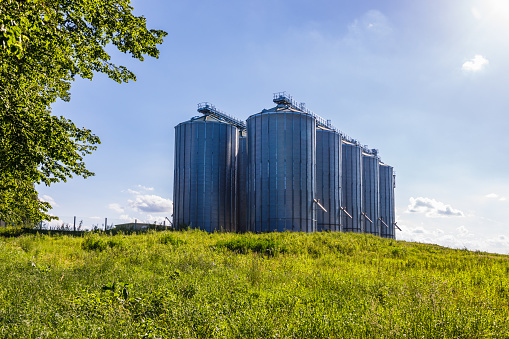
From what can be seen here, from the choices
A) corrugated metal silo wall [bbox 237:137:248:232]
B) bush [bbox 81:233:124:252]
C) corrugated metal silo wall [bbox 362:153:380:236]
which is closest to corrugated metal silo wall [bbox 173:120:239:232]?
corrugated metal silo wall [bbox 237:137:248:232]

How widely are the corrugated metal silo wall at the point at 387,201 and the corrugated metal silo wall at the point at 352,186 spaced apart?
10.7 meters

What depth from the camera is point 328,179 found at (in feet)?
142

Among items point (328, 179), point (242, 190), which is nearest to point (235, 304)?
point (242, 190)

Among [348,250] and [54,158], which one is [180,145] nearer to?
[348,250]

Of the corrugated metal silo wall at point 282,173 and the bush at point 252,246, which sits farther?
the corrugated metal silo wall at point 282,173

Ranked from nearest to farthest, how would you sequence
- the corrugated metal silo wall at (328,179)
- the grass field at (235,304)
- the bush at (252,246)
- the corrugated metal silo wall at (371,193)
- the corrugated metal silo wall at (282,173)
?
1. the grass field at (235,304)
2. the bush at (252,246)
3. the corrugated metal silo wall at (282,173)
4. the corrugated metal silo wall at (328,179)
5. the corrugated metal silo wall at (371,193)

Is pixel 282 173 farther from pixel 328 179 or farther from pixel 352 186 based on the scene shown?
pixel 352 186

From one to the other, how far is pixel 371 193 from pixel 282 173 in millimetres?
25192

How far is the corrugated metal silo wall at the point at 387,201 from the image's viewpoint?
59.6m

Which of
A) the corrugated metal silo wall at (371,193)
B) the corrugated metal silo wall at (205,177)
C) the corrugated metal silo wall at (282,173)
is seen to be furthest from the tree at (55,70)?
the corrugated metal silo wall at (371,193)

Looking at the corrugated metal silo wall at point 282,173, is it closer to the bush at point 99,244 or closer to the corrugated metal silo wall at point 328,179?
the corrugated metal silo wall at point 328,179

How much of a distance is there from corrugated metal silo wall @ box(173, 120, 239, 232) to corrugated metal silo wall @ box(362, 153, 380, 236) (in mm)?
21372

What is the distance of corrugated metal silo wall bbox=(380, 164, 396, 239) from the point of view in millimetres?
59594

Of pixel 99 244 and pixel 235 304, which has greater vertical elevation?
pixel 99 244
